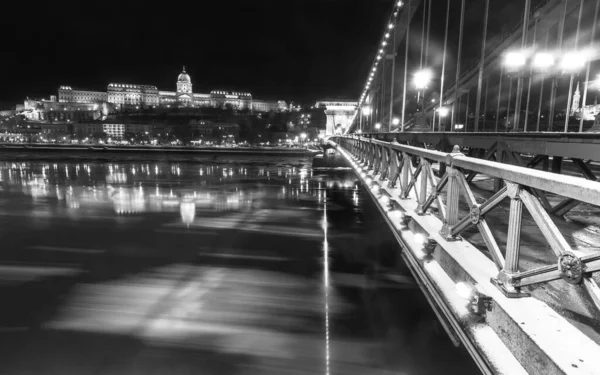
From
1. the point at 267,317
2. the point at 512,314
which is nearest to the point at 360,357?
the point at 267,317

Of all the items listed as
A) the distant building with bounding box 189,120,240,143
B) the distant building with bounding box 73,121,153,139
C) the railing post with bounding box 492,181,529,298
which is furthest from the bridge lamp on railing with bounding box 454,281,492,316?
the distant building with bounding box 73,121,153,139

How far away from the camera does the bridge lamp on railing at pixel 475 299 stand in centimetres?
255

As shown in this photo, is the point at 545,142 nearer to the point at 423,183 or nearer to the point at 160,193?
the point at 423,183

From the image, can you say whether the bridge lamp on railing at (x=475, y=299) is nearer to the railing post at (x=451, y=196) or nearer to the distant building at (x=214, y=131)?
the railing post at (x=451, y=196)

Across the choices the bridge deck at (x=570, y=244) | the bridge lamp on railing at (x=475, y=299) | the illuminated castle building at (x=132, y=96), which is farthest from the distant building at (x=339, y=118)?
the illuminated castle building at (x=132, y=96)

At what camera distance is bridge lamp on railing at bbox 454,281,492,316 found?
8.38 ft

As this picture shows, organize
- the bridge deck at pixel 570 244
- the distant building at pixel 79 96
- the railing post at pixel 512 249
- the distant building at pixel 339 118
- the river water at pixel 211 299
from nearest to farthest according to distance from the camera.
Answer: the railing post at pixel 512 249, the bridge deck at pixel 570 244, the river water at pixel 211 299, the distant building at pixel 339 118, the distant building at pixel 79 96

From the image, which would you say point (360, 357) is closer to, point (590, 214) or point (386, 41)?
point (590, 214)

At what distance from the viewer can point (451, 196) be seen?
12.3 ft

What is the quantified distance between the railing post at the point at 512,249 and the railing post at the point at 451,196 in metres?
1.07

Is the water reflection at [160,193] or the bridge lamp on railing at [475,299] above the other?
the bridge lamp on railing at [475,299]

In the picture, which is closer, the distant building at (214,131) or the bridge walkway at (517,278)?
the bridge walkway at (517,278)

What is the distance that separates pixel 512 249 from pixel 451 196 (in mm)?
1288

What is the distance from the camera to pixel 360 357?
4047 millimetres
